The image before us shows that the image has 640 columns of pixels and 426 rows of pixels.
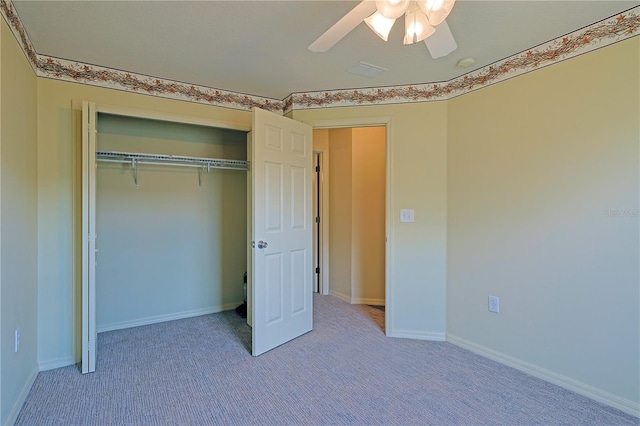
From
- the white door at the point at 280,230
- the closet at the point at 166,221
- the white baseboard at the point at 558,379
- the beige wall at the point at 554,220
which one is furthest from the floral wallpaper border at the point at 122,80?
the white baseboard at the point at 558,379

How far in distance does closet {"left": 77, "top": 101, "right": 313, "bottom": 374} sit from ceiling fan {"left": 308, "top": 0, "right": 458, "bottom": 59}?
136 cm

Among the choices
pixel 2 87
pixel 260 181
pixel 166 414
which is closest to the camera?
pixel 2 87

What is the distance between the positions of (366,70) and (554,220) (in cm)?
181

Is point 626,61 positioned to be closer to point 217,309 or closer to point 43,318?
point 217,309

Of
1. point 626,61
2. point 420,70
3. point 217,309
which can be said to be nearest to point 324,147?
point 420,70

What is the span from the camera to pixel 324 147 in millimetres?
4613

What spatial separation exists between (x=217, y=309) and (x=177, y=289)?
51cm

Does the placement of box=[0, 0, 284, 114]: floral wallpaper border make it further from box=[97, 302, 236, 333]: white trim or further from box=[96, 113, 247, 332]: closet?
box=[97, 302, 236, 333]: white trim

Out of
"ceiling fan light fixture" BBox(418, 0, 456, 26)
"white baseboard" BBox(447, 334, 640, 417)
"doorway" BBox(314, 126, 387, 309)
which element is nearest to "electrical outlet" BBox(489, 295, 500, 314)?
"white baseboard" BBox(447, 334, 640, 417)

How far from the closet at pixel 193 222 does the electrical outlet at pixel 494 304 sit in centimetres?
A: 159

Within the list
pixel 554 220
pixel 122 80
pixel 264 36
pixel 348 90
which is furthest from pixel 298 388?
pixel 122 80

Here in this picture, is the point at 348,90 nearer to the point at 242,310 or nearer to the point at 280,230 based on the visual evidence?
the point at 280,230

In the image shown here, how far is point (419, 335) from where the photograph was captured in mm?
3090

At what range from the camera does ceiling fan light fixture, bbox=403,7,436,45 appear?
142 centimetres
